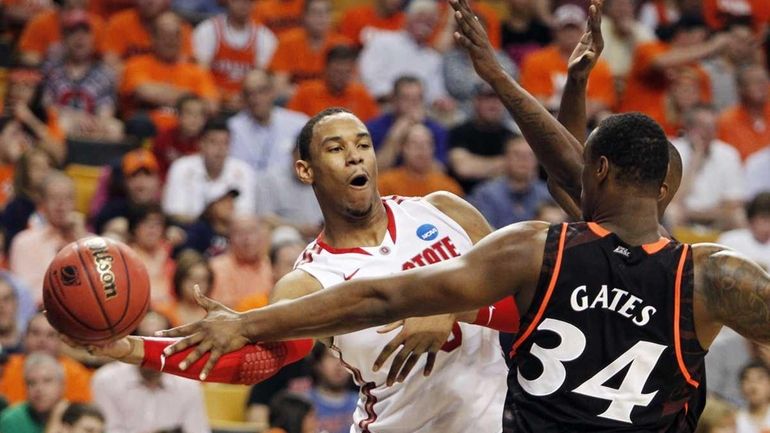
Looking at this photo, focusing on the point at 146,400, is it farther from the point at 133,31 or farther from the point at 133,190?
the point at 133,31

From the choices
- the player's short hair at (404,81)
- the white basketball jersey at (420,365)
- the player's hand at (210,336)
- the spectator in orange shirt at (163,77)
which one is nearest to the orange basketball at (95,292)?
the player's hand at (210,336)

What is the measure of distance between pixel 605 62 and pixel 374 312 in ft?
29.1

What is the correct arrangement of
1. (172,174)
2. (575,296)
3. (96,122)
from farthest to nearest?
(96,122), (172,174), (575,296)

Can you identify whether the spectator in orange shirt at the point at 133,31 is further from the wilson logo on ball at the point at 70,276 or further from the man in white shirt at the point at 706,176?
the wilson logo on ball at the point at 70,276

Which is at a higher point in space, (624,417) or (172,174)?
(624,417)

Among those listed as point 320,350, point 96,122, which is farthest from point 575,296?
point 96,122

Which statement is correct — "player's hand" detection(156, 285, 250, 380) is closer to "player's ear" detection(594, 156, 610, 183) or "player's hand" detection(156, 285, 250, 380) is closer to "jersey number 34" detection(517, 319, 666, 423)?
"jersey number 34" detection(517, 319, 666, 423)

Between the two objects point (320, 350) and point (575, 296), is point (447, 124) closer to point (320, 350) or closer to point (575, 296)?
point (320, 350)

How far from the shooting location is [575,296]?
4.24 meters

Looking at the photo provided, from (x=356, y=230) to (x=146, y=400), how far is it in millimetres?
3939

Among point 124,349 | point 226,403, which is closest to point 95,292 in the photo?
point 124,349

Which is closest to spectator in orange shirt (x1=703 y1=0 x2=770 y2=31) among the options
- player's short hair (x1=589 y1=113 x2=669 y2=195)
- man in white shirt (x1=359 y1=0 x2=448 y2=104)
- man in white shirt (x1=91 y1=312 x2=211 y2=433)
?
man in white shirt (x1=359 y1=0 x2=448 y2=104)

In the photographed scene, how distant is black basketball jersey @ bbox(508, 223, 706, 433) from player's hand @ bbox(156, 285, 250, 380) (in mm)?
951

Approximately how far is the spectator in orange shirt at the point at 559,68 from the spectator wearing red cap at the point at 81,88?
362cm
